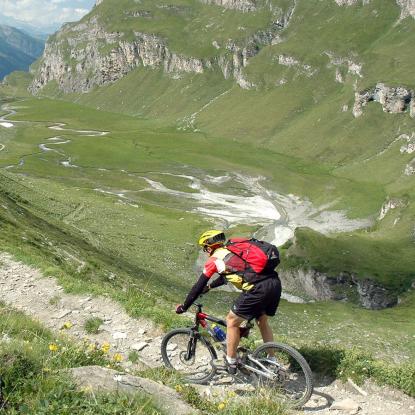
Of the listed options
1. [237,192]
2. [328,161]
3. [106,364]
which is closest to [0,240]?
[106,364]

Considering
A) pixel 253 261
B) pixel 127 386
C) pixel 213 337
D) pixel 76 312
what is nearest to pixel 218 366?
pixel 213 337

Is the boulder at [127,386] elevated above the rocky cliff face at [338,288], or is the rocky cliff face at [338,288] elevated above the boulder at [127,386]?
the boulder at [127,386]

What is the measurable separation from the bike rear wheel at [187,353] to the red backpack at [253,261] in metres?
3.02

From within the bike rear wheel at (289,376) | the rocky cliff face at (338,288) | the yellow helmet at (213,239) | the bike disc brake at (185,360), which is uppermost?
the yellow helmet at (213,239)

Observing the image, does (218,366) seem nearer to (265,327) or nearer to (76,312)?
(265,327)

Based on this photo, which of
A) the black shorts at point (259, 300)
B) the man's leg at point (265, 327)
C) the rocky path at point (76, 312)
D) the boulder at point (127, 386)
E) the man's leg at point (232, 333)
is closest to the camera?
the boulder at point (127, 386)

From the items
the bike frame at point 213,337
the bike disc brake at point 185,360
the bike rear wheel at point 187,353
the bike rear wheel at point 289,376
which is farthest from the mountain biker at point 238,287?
the bike disc brake at point 185,360

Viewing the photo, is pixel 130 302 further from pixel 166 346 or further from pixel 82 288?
pixel 166 346

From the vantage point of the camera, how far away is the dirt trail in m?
12.2

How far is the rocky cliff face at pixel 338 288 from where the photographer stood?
6300 cm

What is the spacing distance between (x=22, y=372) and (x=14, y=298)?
1401 cm

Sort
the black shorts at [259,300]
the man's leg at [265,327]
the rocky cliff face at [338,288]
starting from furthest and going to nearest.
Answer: the rocky cliff face at [338,288] → the man's leg at [265,327] → the black shorts at [259,300]

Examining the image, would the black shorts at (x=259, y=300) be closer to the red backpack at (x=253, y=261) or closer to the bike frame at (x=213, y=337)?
the red backpack at (x=253, y=261)

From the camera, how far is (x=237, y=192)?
15425 cm
